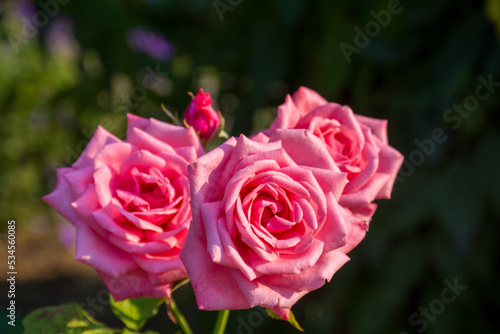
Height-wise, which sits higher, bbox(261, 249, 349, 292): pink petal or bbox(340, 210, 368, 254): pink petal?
bbox(340, 210, 368, 254): pink petal

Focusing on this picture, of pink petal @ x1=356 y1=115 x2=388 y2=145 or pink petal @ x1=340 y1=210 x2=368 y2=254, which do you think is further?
pink petal @ x1=356 y1=115 x2=388 y2=145

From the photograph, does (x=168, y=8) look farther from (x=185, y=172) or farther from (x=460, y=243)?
(x=185, y=172)

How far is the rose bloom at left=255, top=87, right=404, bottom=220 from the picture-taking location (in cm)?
65

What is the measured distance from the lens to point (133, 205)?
0.62m

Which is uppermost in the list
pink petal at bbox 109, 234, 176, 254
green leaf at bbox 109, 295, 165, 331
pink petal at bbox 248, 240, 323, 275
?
pink petal at bbox 248, 240, 323, 275

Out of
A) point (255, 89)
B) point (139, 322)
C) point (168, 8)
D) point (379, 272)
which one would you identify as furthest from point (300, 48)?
point (139, 322)

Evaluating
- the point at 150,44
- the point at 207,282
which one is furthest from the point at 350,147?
the point at 150,44

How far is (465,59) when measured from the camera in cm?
164

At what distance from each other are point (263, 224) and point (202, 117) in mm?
189
